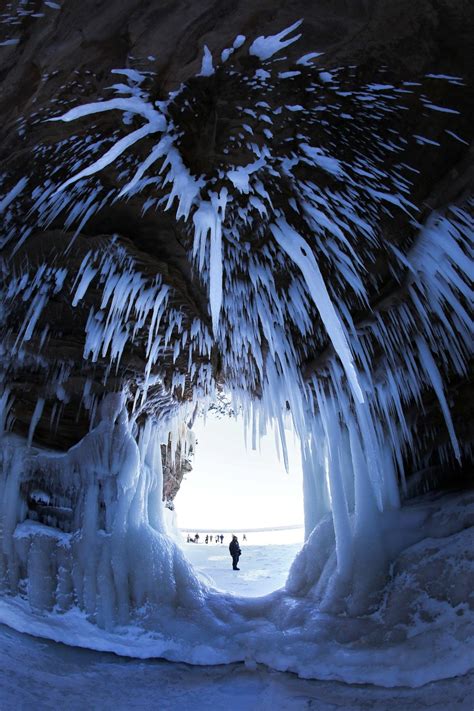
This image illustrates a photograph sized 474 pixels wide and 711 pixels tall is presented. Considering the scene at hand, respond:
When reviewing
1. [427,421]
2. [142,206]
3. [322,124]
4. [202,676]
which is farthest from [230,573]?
[322,124]

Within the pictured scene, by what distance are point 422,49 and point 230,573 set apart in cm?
995

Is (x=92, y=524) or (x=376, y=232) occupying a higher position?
(x=376, y=232)

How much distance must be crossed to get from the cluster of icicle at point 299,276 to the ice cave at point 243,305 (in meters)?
0.02

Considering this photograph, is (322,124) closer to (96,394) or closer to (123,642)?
(96,394)

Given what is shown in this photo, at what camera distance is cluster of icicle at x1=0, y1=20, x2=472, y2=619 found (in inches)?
121

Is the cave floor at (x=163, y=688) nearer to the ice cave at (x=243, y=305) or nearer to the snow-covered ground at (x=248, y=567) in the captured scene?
the ice cave at (x=243, y=305)

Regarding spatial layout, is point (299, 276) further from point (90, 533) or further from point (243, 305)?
point (90, 533)

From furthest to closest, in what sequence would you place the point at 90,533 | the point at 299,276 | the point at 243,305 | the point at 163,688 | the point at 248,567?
the point at 248,567, the point at 90,533, the point at 243,305, the point at 163,688, the point at 299,276

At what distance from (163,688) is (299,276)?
376 centimetres

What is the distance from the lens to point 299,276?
424 centimetres

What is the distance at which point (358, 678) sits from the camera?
4.17 meters

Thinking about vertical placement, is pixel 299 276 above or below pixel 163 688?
above

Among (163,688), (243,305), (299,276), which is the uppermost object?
(299,276)

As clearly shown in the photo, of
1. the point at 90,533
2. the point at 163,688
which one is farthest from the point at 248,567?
the point at 163,688
